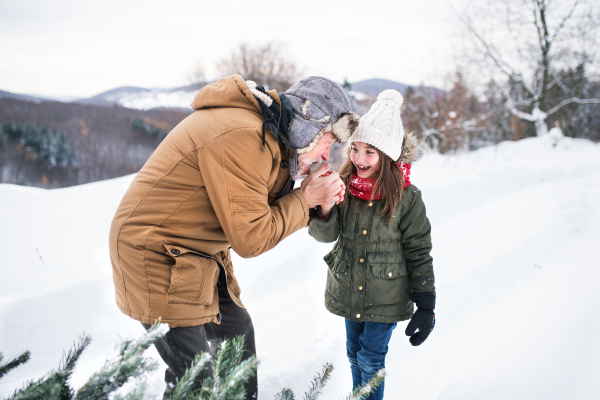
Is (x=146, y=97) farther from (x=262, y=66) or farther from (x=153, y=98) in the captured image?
(x=262, y=66)

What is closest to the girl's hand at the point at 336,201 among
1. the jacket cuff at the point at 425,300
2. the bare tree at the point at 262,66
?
the jacket cuff at the point at 425,300

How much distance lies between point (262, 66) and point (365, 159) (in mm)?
29173

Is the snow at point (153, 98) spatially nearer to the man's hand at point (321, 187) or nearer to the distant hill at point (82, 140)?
the distant hill at point (82, 140)

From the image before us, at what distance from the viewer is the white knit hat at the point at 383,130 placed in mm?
2127

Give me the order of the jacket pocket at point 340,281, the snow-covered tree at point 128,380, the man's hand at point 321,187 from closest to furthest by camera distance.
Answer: the snow-covered tree at point 128,380, the man's hand at point 321,187, the jacket pocket at point 340,281

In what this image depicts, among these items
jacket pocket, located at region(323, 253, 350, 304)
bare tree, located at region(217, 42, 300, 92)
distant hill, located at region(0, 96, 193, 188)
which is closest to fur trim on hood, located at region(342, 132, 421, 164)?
jacket pocket, located at region(323, 253, 350, 304)

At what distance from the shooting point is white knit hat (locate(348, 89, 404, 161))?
2.13 metres

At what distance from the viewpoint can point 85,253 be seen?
15.4 ft

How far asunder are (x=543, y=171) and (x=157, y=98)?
1186 inches

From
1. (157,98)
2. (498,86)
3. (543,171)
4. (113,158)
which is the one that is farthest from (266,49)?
(543,171)

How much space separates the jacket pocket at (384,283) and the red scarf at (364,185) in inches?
16.4

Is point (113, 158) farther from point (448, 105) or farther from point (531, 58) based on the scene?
point (531, 58)

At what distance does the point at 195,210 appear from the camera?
1.58m

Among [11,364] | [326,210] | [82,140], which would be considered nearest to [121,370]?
[11,364]
